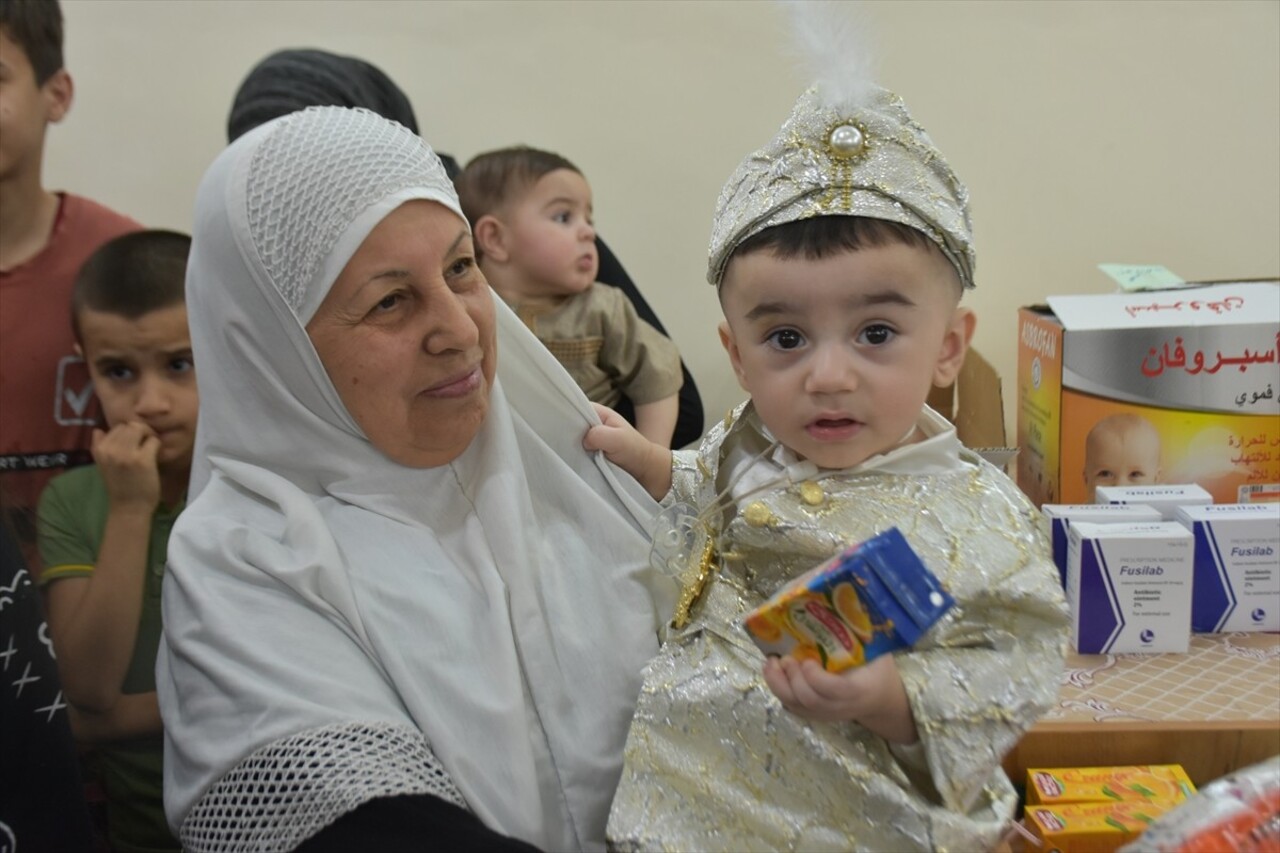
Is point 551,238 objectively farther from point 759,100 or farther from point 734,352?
point 734,352

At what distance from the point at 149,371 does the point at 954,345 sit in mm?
1126

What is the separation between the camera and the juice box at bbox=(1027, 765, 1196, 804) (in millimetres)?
1280

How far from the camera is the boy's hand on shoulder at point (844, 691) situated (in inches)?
32.9

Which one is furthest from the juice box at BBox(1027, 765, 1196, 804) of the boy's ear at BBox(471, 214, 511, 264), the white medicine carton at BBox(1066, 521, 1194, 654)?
the boy's ear at BBox(471, 214, 511, 264)

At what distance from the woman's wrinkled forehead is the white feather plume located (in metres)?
0.42

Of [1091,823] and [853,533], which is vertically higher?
[853,533]

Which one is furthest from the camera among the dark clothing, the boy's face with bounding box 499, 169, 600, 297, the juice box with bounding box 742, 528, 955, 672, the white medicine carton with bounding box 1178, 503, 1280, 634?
the boy's face with bounding box 499, 169, 600, 297

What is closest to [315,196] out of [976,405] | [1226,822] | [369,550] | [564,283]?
[369,550]

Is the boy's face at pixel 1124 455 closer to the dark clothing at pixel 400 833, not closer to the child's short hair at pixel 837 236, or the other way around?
the child's short hair at pixel 837 236

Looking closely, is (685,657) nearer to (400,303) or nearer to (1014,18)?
(400,303)

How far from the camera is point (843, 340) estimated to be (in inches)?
38.9

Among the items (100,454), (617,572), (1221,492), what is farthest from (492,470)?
(1221,492)

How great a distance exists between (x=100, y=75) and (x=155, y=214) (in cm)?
36

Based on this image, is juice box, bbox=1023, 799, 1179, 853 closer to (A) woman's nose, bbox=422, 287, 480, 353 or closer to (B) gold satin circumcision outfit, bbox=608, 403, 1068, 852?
(B) gold satin circumcision outfit, bbox=608, 403, 1068, 852
